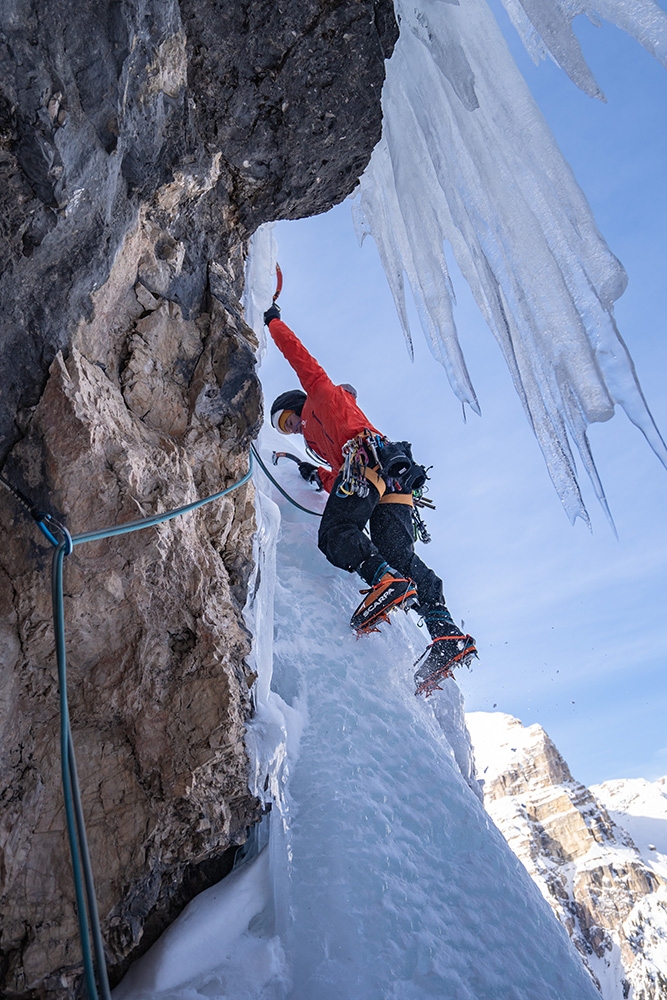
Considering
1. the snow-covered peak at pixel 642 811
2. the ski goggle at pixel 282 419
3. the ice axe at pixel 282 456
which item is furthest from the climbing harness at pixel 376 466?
the snow-covered peak at pixel 642 811

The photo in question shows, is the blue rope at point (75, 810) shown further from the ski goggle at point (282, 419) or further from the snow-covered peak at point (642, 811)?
the snow-covered peak at point (642, 811)

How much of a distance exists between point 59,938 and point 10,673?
0.71 meters

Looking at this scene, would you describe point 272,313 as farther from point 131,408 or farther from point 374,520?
point 131,408

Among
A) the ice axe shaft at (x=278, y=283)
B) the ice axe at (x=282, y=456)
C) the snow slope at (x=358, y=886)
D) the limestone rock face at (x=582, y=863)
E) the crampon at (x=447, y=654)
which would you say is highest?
the ice axe shaft at (x=278, y=283)

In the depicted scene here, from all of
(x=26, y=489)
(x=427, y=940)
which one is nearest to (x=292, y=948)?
(x=427, y=940)

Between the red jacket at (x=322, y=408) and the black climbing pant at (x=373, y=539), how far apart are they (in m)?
0.35

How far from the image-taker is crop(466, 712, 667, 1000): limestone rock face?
30.2m

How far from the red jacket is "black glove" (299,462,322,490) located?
1260 mm

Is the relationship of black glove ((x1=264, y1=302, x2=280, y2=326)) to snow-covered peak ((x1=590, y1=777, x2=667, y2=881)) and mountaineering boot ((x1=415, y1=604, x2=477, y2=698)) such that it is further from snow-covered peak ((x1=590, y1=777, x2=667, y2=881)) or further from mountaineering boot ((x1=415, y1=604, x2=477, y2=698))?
snow-covered peak ((x1=590, y1=777, x2=667, y2=881))

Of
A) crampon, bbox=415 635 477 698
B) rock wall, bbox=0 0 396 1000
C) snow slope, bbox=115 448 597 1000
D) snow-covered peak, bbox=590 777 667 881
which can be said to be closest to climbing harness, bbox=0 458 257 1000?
rock wall, bbox=0 0 396 1000

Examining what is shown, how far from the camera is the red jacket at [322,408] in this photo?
393 centimetres

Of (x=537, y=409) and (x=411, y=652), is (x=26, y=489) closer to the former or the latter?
(x=537, y=409)

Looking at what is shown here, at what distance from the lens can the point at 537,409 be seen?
10.3ft

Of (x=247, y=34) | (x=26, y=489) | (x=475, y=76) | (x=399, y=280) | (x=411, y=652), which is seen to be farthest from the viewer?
(x=399, y=280)
